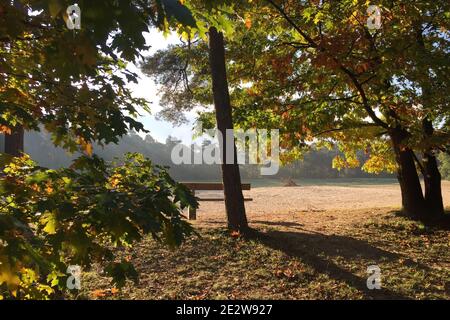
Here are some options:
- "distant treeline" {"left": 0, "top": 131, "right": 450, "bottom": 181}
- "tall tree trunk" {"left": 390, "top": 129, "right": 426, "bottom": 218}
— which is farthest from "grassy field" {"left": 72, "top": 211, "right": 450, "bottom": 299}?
"distant treeline" {"left": 0, "top": 131, "right": 450, "bottom": 181}

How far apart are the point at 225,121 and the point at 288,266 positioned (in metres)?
4.03

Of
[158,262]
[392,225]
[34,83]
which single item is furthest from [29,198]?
[392,225]

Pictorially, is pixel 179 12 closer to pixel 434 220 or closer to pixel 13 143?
pixel 13 143

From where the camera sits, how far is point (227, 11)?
3914 millimetres

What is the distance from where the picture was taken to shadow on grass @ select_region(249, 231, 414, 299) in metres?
6.73

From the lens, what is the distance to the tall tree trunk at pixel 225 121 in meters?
9.91

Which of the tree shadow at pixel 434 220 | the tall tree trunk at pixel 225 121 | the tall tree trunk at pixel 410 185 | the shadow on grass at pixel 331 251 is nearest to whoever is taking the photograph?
the shadow on grass at pixel 331 251

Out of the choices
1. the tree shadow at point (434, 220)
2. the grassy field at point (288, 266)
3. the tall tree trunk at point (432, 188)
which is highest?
the tall tree trunk at point (432, 188)

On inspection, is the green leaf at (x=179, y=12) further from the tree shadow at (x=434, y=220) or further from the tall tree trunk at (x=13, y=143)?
the tree shadow at (x=434, y=220)

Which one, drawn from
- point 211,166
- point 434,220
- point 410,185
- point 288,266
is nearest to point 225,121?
point 288,266

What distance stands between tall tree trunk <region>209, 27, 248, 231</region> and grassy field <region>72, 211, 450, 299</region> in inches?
22.1

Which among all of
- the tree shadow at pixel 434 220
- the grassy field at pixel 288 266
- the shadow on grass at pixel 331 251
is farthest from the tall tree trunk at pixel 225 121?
the tree shadow at pixel 434 220

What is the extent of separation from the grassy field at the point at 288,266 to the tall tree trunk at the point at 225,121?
560 millimetres
